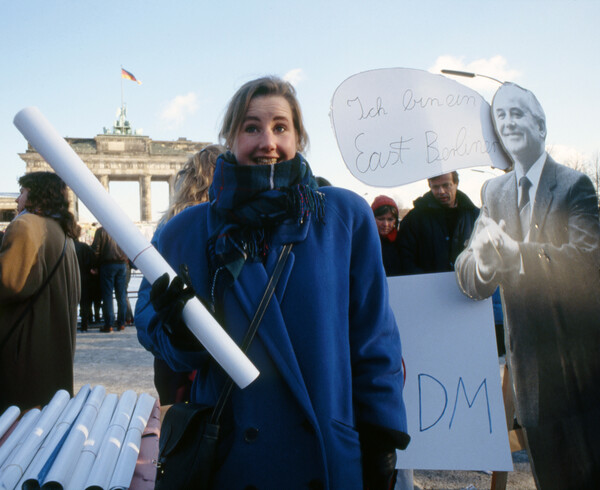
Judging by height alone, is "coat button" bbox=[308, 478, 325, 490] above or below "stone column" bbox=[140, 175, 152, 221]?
below

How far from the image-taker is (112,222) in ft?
3.32

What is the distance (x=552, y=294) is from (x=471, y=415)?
2.22 feet

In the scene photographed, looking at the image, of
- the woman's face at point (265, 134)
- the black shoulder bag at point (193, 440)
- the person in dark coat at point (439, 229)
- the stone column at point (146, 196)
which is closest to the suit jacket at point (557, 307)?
the person in dark coat at point (439, 229)

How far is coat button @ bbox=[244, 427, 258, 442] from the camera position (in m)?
1.17

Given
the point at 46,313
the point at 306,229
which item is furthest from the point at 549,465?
the point at 46,313

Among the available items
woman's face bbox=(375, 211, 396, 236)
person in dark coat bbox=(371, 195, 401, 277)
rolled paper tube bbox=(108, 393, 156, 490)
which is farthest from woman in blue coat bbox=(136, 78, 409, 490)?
woman's face bbox=(375, 211, 396, 236)

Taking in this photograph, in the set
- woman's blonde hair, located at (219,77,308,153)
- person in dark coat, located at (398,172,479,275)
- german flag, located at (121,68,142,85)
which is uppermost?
german flag, located at (121,68,142,85)

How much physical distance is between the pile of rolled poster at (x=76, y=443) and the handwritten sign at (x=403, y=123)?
1.54m

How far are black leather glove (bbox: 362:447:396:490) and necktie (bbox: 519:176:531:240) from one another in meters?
1.33

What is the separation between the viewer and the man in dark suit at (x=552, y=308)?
6.56 ft

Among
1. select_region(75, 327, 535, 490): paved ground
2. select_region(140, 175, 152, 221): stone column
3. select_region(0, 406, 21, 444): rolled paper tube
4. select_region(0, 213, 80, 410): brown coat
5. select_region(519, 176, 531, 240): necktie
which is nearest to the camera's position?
select_region(0, 406, 21, 444): rolled paper tube

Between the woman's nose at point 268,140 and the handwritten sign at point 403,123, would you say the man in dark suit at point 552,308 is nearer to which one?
the handwritten sign at point 403,123

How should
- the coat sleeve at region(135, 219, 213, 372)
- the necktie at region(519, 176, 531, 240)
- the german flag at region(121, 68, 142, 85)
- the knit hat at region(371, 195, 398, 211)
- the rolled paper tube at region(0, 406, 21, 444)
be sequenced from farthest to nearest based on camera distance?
the german flag at region(121, 68, 142, 85)
the knit hat at region(371, 195, 398, 211)
the necktie at region(519, 176, 531, 240)
the rolled paper tube at region(0, 406, 21, 444)
the coat sleeve at region(135, 219, 213, 372)

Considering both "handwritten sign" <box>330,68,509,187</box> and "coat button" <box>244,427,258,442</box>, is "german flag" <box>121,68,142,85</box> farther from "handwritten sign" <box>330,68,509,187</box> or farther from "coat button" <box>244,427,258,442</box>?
"coat button" <box>244,427,258,442</box>
